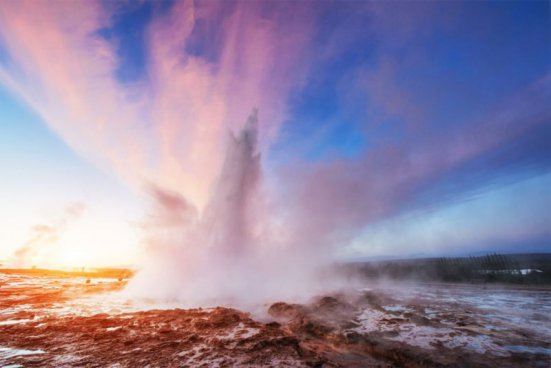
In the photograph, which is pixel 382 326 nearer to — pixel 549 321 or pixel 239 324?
pixel 239 324

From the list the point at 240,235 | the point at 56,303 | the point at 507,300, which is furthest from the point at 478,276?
the point at 56,303

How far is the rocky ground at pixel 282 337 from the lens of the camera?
6684 millimetres

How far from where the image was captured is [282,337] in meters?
8.38

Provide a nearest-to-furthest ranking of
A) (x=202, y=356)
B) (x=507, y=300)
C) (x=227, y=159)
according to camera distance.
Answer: (x=202, y=356) < (x=507, y=300) < (x=227, y=159)

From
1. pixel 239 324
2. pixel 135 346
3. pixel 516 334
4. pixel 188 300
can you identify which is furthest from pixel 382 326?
pixel 188 300

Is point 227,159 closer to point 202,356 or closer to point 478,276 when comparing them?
point 202,356

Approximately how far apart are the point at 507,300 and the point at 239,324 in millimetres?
18709

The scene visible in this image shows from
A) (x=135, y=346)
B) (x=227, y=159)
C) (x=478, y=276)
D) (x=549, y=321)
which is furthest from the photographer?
(x=478, y=276)

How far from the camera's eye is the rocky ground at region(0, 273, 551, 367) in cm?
668

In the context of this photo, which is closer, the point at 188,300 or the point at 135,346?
the point at 135,346

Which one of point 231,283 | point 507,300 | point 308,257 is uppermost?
point 308,257

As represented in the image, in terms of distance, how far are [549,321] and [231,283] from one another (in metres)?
18.3

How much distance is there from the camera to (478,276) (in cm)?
3284

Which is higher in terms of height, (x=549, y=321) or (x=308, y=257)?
(x=308, y=257)
